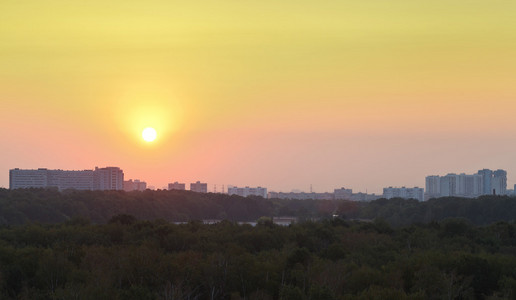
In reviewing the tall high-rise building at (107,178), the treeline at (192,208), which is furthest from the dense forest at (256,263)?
the tall high-rise building at (107,178)

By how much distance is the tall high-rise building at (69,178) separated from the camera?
174250 millimetres

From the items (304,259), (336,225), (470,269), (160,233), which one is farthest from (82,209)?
(470,269)

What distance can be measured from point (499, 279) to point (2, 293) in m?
18.4

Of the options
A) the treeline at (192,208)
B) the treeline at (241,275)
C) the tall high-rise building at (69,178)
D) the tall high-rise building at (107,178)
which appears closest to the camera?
the treeline at (241,275)

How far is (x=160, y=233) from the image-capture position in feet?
136

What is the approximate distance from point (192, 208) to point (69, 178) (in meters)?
89.3

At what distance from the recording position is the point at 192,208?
10056 centimetres

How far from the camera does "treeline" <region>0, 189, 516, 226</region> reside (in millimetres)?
74750

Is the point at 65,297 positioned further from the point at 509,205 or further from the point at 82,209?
the point at 509,205

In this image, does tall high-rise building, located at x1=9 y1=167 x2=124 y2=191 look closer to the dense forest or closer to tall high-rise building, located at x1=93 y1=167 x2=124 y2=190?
tall high-rise building, located at x1=93 y1=167 x2=124 y2=190

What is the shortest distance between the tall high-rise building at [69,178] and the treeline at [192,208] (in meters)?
77.5

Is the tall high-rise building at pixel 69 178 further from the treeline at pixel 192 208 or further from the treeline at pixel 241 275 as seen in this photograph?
the treeline at pixel 241 275

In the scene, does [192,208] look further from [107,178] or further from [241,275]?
[107,178]

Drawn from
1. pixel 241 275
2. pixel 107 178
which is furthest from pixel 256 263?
pixel 107 178
